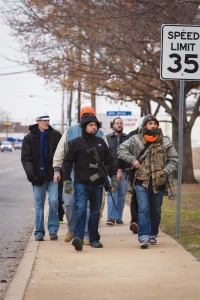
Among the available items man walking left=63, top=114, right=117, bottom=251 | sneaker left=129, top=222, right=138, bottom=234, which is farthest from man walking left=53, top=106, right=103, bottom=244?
sneaker left=129, top=222, right=138, bottom=234

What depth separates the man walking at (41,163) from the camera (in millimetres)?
11594

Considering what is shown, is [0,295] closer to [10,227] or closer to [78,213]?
[78,213]

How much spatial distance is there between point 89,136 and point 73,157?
0.36 m

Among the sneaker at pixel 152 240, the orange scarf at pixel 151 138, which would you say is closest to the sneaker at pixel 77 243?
the sneaker at pixel 152 240

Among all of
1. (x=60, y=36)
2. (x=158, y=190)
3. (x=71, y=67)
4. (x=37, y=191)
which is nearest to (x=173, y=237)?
(x=158, y=190)

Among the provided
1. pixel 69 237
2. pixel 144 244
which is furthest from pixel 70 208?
pixel 144 244

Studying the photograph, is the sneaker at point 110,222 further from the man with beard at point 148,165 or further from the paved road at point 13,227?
the man with beard at point 148,165

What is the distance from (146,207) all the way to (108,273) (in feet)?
7.11

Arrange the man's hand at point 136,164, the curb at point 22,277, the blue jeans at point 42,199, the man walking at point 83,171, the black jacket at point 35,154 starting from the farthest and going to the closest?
→ 1. the blue jeans at point 42,199
2. the black jacket at point 35,154
3. the man's hand at point 136,164
4. the man walking at point 83,171
5. the curb at point 22,277

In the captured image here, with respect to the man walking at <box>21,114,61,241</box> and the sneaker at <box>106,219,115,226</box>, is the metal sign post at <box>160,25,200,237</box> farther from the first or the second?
the sneaker at <box>106,219,115,226</box>

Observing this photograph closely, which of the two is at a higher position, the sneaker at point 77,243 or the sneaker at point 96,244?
the sneaker at point 77,243

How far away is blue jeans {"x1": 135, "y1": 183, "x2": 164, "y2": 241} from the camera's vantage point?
35.2ft

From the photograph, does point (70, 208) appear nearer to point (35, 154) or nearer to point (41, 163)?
point (41, 163)

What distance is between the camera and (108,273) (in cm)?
878
